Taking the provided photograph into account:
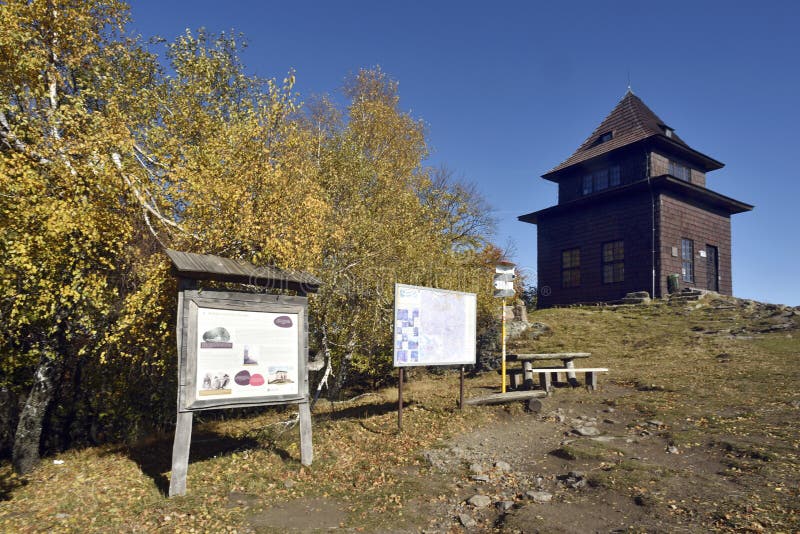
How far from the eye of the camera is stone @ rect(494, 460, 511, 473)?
8.63 m

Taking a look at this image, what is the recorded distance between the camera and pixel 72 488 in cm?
845

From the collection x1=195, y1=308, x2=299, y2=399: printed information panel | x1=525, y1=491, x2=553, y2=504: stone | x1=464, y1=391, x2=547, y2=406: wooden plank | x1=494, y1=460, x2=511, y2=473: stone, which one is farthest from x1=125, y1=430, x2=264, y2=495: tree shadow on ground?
x1=464, y1=391, x2=547, y2=406: wooden plank

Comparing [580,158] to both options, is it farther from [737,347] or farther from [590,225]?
[737,347]

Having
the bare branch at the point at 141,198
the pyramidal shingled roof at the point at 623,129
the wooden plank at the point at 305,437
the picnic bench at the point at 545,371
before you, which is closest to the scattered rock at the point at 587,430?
the picnic bench at the point at 545,371

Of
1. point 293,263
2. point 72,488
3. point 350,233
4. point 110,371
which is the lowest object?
point 72,488

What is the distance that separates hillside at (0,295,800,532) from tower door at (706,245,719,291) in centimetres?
1591

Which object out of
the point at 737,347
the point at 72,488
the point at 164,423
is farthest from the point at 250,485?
the point at 737,347

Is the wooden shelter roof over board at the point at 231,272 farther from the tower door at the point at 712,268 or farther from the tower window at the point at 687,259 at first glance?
the tower door at the point at 712,268

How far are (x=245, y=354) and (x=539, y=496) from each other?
16.5 feet

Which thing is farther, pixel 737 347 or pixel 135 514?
pixel 737 347

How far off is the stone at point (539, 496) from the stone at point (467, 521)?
993 mm

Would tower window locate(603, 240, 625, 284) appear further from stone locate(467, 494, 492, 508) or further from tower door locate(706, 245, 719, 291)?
stone locate(467, 494, 492, 508)

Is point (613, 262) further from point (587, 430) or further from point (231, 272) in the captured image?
point (231, 272)

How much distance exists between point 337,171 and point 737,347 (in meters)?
14.8
